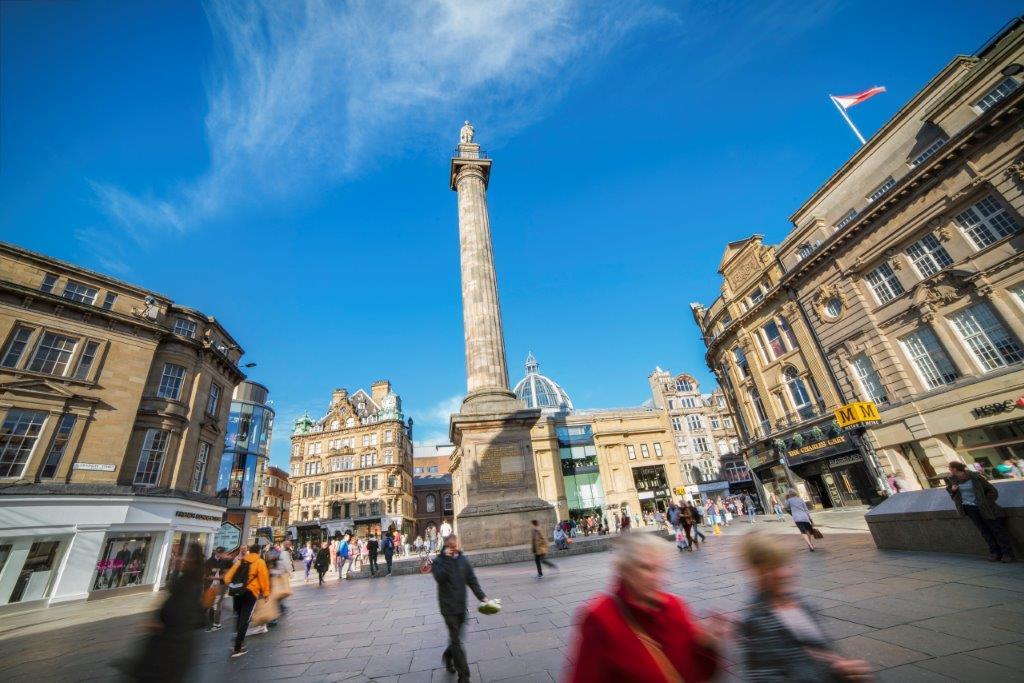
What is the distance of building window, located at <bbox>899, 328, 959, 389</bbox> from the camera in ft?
59.4

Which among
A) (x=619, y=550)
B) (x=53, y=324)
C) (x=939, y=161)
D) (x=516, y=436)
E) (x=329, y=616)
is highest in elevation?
(x=939, y=161)

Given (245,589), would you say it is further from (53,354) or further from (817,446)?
(817,446)

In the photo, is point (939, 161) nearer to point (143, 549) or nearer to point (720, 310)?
point (720, 310)

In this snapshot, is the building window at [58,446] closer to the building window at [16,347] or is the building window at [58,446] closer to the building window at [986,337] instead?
the building window at [16,347]

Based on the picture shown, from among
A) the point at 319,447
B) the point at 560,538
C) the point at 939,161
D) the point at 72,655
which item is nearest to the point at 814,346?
the point at 939,161

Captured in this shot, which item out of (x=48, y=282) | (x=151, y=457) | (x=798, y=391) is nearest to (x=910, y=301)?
(x=798, y=391)

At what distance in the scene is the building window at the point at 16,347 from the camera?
57.1 ft

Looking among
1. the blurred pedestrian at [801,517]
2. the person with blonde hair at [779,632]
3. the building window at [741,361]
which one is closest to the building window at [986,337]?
the building window at [741,361]

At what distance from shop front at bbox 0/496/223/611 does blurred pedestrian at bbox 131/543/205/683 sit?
12452mm

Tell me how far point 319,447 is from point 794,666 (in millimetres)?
57649

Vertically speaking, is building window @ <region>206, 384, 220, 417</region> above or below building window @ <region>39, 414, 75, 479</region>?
above

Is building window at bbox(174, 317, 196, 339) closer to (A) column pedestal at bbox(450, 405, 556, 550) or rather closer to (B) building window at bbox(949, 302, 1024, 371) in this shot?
(A) column pedestal at bbox(450, 405, 556, 550)

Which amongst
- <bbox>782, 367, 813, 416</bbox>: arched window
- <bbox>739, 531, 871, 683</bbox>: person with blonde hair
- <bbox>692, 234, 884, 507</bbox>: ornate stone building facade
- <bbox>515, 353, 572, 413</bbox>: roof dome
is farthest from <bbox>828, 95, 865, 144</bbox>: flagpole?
A: <bbox>515, 353, 572, 413</bbox>: roof dome

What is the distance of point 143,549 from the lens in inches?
757
